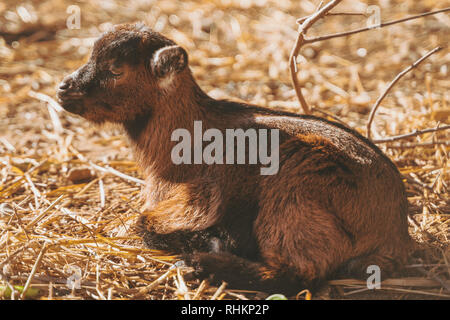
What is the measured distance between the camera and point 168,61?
3.52 m

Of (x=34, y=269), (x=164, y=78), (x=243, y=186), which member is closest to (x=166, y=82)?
(x=164, y=78)

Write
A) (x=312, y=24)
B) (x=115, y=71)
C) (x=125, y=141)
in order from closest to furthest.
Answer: (x=115, y=71), (x=312, y=24), (x=125, y=141)

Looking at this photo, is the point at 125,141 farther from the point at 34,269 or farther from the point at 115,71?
the point at 34,269

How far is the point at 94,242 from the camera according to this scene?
138 inches

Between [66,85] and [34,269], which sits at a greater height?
[66,85]

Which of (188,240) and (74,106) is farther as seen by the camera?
(74,106)

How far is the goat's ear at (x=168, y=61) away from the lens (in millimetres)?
3492

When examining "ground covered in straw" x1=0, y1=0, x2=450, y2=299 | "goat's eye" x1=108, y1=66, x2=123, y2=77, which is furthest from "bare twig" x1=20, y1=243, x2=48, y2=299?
"goat's eye" x1=108, y1=66, x2=123, y2=77

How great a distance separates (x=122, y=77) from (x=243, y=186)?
1093 millimetres

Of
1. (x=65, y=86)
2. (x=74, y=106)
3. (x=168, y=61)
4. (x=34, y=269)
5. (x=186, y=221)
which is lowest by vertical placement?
(x=34, y=269)

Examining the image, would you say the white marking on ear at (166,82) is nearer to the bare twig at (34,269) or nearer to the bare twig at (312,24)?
Answer: the bare twig at (312,24)

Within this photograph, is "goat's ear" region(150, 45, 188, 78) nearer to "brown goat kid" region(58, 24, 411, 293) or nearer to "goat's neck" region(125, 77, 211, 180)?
"brown goat kid" region(58, 24, 411, 293)

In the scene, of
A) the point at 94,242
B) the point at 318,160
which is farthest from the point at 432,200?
the point at 94,242

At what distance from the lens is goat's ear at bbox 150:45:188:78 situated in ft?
11.5
